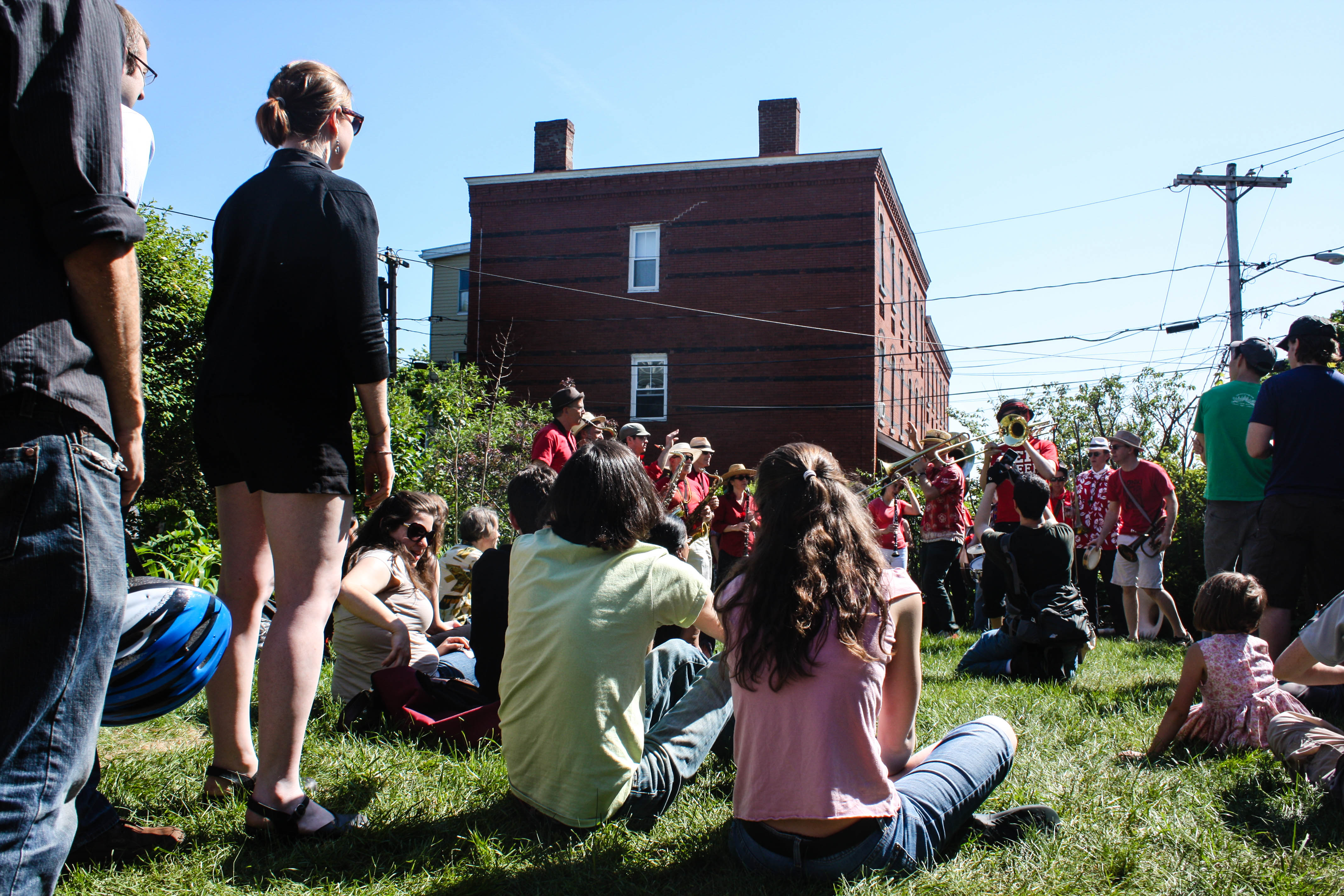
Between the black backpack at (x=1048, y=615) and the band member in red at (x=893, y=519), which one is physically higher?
the band member in red at (x=893, y=519)

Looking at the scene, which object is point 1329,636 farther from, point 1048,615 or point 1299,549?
point 1048,615

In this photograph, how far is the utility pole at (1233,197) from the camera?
21250mm

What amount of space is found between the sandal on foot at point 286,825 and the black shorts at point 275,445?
84 centimetres

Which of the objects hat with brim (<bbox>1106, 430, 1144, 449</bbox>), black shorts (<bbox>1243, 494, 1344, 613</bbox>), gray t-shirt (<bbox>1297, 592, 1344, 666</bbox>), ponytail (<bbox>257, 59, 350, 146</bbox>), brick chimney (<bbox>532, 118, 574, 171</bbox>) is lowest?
gray t-shirt (<bbox>1297, 592, 1344, 666</bbox>)

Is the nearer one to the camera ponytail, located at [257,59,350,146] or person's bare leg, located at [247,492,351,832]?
person's bare leg, located at [247,492,351,832]

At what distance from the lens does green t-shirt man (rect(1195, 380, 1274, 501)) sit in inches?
201

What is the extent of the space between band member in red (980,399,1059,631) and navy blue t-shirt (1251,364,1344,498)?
11.2 ft

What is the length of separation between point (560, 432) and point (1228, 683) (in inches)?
181

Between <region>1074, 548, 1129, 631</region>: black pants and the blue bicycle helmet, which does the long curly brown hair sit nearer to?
the blue bicycle helmet

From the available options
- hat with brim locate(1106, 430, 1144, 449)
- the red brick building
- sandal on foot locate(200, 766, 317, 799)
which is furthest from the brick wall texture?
sandal on foot locate(200, 766, 317, 799)

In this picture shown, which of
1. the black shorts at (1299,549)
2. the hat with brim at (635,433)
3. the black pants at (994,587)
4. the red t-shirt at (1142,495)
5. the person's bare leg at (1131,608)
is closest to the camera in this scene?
the black shorts at (1299,549)

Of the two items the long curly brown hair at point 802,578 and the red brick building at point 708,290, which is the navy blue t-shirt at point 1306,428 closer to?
the long curly brown hair at point 802,578

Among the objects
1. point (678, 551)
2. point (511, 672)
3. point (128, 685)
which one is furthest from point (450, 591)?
point (128, 685)

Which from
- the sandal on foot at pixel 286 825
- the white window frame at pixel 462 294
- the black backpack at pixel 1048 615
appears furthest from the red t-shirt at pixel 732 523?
the white window frame at pixel 462 294
